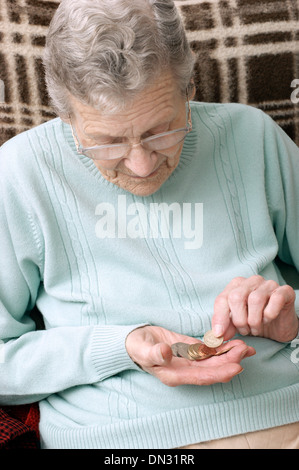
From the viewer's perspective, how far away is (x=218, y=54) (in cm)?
192

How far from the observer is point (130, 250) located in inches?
65.8

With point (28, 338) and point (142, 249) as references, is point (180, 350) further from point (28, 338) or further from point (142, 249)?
point (28, 338)

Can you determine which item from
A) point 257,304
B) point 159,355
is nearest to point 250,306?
point 257,304

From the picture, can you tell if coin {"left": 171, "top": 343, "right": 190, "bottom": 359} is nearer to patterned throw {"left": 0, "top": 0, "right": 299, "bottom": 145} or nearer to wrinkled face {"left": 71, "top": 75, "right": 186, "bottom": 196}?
wrinkled face {"left": 71, "top": 75, "right": 186, "bottom": 196}

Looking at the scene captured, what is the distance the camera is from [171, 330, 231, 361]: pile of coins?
56.6 inches

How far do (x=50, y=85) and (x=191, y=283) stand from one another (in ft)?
2.04

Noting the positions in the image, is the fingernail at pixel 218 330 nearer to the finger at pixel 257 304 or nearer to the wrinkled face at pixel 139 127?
the finger at pixel 257 304

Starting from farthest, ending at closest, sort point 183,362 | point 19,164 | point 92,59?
point 19,164
point 183,362
point 92,59

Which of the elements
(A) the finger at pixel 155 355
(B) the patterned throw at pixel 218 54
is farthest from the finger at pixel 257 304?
(B) the patterned throw at pixel 218 54

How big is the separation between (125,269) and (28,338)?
317mm

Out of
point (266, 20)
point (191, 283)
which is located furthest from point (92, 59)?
point (266, 20)

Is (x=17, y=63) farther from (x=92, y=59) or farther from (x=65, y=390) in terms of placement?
(x=65, y=390)

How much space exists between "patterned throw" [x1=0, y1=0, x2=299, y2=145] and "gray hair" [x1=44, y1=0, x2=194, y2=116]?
0.46 meters

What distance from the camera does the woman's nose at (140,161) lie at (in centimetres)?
142
